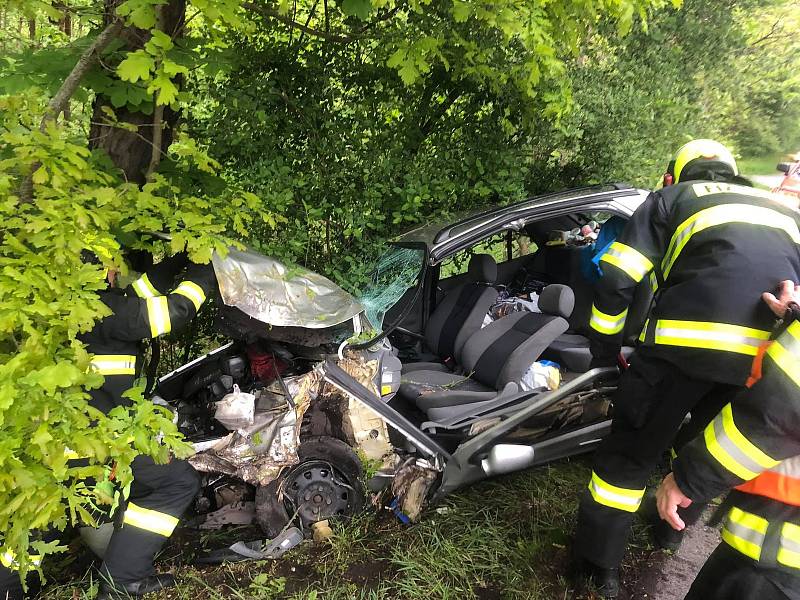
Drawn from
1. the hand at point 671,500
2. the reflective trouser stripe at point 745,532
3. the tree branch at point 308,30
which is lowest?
the hand at point 671,500

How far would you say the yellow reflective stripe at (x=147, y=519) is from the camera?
271 centimetres

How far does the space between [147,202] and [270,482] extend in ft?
5.19

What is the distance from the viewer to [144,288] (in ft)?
8.49

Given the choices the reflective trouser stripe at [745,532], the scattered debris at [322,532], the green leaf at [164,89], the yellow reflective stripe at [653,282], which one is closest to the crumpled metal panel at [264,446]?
the scattered debris at [322,532]

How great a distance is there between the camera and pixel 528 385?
3.51 meters

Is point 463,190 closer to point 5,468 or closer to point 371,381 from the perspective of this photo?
point 371,381

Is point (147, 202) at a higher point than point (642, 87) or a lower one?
lower

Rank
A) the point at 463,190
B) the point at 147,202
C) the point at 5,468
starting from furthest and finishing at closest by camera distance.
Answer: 1. the point at 463,190
2. the point at 147,202
3. the point at 5,468

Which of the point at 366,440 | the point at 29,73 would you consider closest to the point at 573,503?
the point at 366,440

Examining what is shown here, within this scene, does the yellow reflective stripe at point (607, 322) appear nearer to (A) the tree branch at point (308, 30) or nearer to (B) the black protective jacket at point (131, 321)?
(B) the black protective jacket at point (131, 321)

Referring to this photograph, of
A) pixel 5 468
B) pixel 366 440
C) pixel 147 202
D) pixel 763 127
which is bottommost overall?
pixel 366 440

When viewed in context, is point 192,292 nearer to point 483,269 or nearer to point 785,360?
point 483,269

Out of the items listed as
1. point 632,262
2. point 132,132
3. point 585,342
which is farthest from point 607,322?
point 132,132

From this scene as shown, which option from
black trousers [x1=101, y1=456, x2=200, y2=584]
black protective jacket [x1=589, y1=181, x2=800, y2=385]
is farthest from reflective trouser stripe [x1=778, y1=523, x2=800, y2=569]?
black trousers [x1=101, y1=456, x2=200, y2=584]
